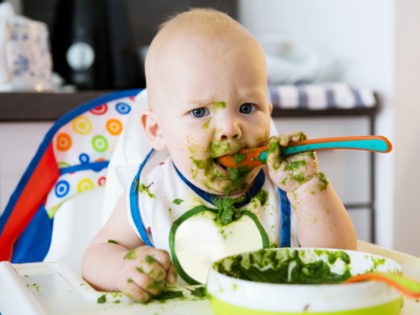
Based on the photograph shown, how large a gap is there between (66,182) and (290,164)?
0.58 m

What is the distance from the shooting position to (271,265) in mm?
607

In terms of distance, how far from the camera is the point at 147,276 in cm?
65

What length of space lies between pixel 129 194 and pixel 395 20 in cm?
118

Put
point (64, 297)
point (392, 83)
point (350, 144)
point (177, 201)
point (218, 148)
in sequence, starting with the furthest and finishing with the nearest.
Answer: point (392, 83) < point (177, 201) < point (218, 148) < point (64, 297) < point (350, 144)

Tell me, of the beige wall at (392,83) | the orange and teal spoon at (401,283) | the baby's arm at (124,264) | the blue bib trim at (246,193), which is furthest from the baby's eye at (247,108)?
the beige wall at (392,83)

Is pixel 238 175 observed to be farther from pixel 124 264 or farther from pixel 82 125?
pixel 82 125

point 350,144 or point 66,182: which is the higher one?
point 350,144

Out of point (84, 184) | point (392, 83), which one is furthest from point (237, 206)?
point (392, 83)

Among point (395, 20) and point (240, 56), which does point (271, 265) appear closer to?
point (240, 56)

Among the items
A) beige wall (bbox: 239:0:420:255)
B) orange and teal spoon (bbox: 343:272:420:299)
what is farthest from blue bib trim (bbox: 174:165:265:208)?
beige wall (bbox: 239:0:420:255)

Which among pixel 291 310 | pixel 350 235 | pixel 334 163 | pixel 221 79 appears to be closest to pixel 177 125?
pixel 221 79

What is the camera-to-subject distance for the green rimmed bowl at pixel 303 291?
0.46 m

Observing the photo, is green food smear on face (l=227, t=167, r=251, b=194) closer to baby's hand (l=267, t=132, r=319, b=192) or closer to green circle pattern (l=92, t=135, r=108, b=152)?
baby's hand (l=267, t=132, r=319, b=192)

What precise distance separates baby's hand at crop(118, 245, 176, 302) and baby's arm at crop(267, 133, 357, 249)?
0.58 feet
